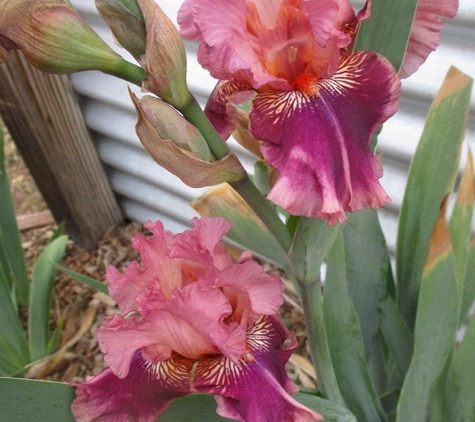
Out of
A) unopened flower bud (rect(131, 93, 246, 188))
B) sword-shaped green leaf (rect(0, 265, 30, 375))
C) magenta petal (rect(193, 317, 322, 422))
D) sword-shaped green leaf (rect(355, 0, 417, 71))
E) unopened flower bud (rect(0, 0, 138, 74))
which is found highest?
sword-shaped green leaf (rect(355, 0, 417, 71))

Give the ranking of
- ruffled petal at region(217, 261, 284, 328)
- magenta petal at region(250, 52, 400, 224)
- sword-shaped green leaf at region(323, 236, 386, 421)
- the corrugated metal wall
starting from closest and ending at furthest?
magenta petal at region(250, 52, 400, 224)
ruffled petal at region(217, 261, 284, 328)
sword-shaped green leaf at region(323, 236, 386, 421)
the corrugated metal wall

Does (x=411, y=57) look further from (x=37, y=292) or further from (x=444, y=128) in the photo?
(x=37, y=292)

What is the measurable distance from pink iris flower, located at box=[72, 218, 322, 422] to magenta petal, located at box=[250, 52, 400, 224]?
0.12m

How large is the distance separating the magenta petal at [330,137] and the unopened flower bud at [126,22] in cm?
10

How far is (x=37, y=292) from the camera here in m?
1.20

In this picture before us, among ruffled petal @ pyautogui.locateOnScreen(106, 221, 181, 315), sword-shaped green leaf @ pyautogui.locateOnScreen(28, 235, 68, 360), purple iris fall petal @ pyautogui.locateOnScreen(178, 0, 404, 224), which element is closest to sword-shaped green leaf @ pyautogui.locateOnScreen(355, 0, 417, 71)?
purple iris fall petal @ pyautogui.locateOnScreen(178, 0, 404, 224)

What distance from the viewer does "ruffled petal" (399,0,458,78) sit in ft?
1.55

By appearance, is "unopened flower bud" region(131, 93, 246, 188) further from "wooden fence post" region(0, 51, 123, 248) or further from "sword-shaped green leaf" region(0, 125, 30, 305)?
"wooden fence post" region(0, 51, 123, 248)

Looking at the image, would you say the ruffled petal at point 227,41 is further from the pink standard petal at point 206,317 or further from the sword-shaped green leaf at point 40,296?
the sword-shaped green leaf at point 40,296

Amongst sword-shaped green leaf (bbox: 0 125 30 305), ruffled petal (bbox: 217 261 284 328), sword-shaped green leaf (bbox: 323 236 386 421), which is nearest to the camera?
ruffled petal (bbox: 217 261 284 328)

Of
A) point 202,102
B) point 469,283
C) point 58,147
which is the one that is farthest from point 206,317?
point 58,147

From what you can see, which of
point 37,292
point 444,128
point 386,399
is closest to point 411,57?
point 444,128

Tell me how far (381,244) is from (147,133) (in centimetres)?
48

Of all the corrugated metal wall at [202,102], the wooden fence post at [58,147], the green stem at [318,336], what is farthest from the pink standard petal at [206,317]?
the wooden fence post at [58,147]
